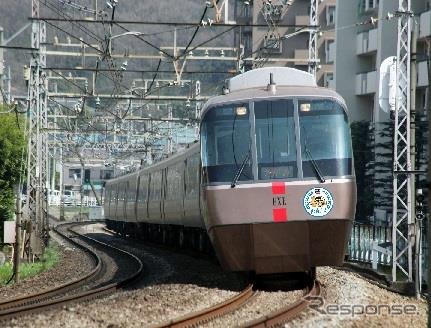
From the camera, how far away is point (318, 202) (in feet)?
48.9

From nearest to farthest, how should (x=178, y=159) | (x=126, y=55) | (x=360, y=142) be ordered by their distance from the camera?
(x=178, y=159) < (x=126, y=55) < (x=360, y=142)

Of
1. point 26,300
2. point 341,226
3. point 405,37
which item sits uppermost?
point 405,37

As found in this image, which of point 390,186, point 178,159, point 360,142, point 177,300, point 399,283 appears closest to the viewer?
point 177,300

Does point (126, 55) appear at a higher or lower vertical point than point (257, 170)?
higher

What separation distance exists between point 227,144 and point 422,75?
23566mm

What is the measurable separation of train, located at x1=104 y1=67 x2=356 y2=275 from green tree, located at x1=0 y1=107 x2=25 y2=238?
2355 cm

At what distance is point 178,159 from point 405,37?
7.36 meters

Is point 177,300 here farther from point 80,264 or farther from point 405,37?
point 80,264

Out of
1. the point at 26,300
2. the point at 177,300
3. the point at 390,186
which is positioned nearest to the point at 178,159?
the point at 26,300

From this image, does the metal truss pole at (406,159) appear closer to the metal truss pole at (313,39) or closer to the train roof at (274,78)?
the train roof at (274,78)

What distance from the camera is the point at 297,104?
50.4 feet

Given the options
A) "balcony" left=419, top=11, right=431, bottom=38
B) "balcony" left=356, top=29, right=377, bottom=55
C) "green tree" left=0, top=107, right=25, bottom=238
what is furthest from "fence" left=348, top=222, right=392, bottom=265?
"balcony" left=356, top=29, right=377, bottom=55

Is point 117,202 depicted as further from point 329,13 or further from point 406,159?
point 406,159

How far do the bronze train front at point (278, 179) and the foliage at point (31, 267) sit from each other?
8.28 metres
